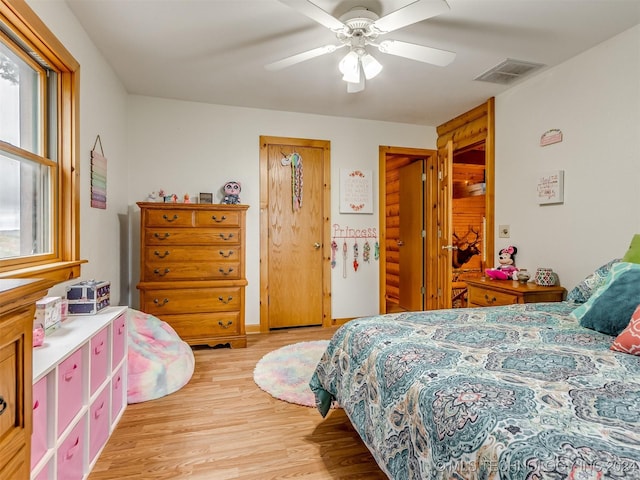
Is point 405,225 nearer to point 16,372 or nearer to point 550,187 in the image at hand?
point 550,187

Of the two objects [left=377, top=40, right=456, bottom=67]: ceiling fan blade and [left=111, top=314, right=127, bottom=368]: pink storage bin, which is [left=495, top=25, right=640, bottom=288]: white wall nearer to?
[left=377, top=40, right=456, bottom=67]: ceiling fan blade

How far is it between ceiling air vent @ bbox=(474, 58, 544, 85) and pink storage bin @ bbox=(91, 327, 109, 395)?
3.34m

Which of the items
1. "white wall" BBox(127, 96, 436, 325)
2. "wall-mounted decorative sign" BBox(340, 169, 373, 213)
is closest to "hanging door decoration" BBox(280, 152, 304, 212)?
"white wall" BBox(127, 96, 436, 325)

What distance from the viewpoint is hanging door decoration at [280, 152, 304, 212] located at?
3.98 metres

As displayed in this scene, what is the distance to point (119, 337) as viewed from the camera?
Result: 204cm

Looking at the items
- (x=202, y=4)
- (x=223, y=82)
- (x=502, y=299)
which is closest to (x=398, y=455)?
(x=502, y=299)

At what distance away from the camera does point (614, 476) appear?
0.65 meters

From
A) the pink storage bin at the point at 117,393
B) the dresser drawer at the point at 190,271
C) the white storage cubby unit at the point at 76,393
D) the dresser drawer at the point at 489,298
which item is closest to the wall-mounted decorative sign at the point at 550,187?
the dresser drawer at the point at 489,298

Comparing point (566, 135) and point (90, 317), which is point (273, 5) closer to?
point (90, 317)

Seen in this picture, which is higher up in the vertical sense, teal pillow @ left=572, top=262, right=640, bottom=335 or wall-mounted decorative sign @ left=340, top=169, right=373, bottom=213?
wall-mounted decorative sign @ left=340, top=169, right=373, bottom=213

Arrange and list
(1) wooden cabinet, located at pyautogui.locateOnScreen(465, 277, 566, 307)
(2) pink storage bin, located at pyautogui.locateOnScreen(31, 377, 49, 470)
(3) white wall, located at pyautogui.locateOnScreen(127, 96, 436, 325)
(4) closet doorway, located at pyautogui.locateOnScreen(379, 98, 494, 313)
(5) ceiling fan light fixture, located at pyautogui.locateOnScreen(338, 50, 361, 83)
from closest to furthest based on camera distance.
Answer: (2) pink storage bin, located at pyautogui.locateOnScreen(31, 377, 49, 470) < (5) ceiling fan light fixture, located at pyautogui.locateOnScreen(338, 50, 361, 83) < (1) wooden cabinet, located at pyautogui.locateOnScreen(465, 277, 566, 307) < (3) white wall, located at pyautogui.locateOnScreen(127, 96, 436, 325) < (4) closet doorway, located at pyautogui.locateOnScreen(379, 98, 494, 313)

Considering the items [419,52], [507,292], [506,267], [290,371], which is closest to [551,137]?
[506,267]

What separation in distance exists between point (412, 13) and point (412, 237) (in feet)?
11.1

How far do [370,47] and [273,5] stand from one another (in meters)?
0.80
